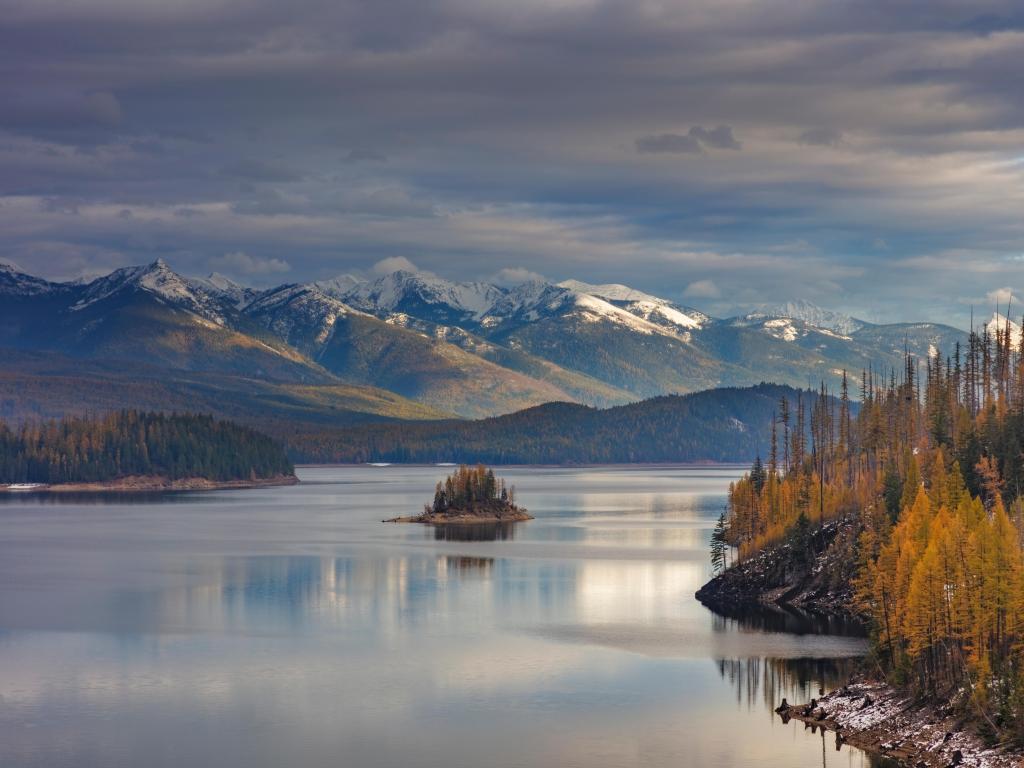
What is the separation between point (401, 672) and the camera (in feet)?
340

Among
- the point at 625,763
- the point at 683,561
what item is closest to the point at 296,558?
the point at 683,561

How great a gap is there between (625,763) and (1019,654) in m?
22.1

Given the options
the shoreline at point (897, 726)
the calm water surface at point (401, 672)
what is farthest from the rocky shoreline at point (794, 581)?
the shoreline at point (897, 726)

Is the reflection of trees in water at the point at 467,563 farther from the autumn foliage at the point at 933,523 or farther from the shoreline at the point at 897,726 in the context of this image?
the shoreline at the point at 897,726

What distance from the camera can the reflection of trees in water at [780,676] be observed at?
9338cm

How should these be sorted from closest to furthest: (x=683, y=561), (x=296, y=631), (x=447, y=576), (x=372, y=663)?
1. (x=372, y=663)
2. (x=296, y=631)
3. (x=447, y=576)
4. (x=683, y=561)

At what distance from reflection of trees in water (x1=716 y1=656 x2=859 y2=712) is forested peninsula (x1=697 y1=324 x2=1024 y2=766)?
430 cm

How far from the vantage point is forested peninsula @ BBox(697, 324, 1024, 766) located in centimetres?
7762

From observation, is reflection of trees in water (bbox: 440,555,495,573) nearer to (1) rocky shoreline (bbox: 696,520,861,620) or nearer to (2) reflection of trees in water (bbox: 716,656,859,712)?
(1) rocky shoreline (bbox: 696,520,861,620)

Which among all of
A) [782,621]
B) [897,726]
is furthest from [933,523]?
[782,621]

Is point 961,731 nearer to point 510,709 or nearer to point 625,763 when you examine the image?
point 625,763

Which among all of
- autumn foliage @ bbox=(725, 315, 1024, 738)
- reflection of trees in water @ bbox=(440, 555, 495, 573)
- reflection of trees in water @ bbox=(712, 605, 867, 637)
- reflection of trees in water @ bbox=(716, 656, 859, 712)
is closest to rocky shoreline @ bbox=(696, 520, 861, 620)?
reflection of trees in water @ bbox=(712, 605, 867, 637)

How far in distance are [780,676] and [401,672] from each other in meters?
27.0

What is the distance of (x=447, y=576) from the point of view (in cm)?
16700
